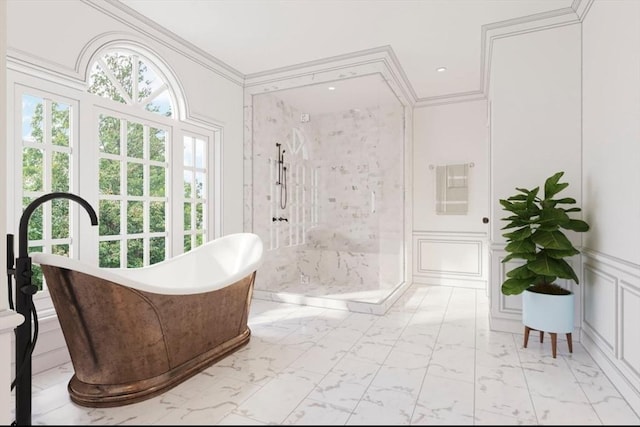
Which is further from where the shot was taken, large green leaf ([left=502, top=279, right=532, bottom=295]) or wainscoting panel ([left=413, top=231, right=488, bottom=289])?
wainscoting panel ([left=413, top=231, right=488, bottom=289])

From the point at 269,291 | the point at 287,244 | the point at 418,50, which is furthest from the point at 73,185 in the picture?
the point at 418,50

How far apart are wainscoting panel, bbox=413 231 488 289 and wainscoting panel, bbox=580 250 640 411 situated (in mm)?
2012

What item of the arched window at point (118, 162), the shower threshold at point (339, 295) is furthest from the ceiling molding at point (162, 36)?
the shower threshold at point (339, 295)

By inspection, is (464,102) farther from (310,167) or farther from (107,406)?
(107,406)

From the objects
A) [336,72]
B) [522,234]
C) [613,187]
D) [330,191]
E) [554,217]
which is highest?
[336,72]

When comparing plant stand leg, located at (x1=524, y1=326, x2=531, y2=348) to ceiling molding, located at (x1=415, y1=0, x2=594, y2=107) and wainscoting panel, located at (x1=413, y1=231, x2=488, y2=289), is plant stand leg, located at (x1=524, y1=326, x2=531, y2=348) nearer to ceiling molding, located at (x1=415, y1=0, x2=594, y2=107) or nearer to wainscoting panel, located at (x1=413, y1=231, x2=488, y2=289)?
wainscoting panel, located at (x1=413, y1=231, x2=488, y2=289)

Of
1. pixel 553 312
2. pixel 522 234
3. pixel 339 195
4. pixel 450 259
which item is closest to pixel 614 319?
pixel 553 312

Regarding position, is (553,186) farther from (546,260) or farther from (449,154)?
(449,154)

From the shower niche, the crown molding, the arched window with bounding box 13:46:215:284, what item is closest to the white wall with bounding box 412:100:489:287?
the crown molding

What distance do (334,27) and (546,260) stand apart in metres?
2.50

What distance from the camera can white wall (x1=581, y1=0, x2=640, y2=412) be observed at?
188 centimetres

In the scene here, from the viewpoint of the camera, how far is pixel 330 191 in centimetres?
532

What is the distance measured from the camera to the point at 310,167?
533 centimetres

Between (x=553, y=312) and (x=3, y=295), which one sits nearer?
(x=3, y=295)
